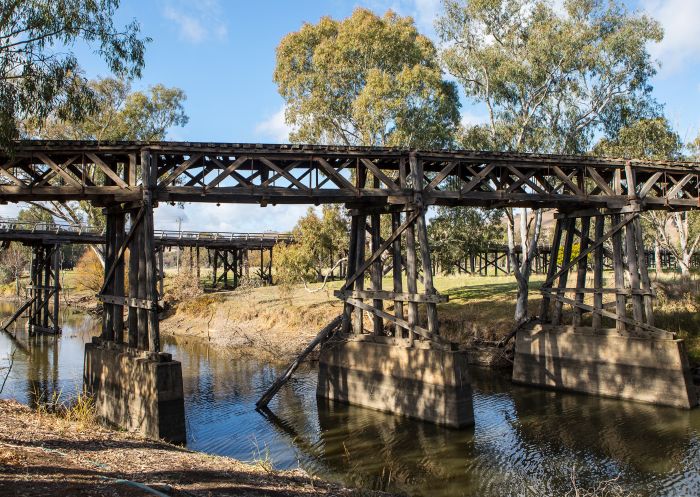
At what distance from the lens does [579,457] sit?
11242mm

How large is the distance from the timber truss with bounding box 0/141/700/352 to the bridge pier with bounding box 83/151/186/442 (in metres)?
0.04

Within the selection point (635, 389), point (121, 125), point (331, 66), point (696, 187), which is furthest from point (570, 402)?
point (121, 125)

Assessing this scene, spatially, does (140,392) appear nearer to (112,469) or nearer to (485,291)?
(112,469)

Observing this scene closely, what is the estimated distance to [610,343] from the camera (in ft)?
52.5

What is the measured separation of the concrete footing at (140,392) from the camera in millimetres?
11031

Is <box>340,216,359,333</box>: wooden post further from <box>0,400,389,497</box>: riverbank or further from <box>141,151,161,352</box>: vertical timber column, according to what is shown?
<box>0,400,389,497</box>: riverbank

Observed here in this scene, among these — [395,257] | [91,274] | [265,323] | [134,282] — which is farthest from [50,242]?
[395,257]

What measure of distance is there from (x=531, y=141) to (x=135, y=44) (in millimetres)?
16389

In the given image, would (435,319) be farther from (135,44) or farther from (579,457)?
(135,44)

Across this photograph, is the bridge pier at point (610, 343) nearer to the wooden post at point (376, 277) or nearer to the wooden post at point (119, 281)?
the wooden post at point (376, 277)

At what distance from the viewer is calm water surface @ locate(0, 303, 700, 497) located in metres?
10.1

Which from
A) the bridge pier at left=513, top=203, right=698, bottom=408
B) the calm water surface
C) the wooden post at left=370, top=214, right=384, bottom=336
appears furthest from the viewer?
the wooden post at left=370, top=214, right=384, bottom=336

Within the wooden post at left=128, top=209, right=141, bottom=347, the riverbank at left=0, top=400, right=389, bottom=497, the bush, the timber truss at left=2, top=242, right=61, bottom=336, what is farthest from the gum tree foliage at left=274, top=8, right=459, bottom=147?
the bush

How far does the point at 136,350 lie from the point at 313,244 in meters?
15.2
